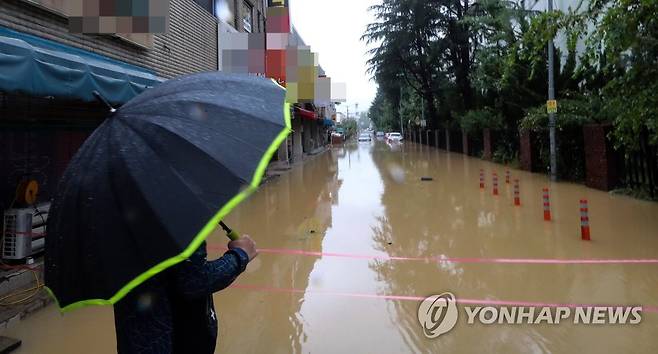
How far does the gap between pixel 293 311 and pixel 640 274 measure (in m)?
4.09

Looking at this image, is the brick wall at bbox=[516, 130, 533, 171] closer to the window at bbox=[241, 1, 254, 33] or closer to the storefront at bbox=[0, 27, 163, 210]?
the window at bbox=[241, 1, 254, 33]

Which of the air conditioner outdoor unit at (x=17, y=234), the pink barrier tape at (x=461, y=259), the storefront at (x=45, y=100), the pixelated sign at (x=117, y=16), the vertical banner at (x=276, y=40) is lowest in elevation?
the pink barrier tape at (x=461, y=259)

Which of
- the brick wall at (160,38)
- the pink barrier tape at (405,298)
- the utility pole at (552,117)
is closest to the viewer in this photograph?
the pink barrier tape at (405,298)

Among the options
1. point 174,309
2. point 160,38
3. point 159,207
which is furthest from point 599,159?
point 159,207

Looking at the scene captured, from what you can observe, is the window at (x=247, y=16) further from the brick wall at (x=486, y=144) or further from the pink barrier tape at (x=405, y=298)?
the pink barrier tape at (x=405, y=298)

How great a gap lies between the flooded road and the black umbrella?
8.20 feet

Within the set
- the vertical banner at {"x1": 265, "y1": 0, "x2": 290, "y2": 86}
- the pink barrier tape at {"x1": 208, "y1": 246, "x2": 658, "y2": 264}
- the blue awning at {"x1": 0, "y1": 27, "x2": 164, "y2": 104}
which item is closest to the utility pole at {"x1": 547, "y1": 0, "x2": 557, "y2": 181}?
the vertical banner at {"x1": 265, "y1": 0, "x2": 290, "y2": 86}

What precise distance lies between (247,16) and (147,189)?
A: 18379 millimetres

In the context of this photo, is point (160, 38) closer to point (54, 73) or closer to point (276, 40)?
point (54, 73)

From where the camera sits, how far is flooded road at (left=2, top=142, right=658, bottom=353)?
3961 mm

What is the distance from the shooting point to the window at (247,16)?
17.8 m

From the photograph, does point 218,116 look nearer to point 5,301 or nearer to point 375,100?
point 5,301

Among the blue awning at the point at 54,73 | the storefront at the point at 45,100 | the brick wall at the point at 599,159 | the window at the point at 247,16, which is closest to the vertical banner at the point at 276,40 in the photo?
the window at the point at 247,16

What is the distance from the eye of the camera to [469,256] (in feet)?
21.5
